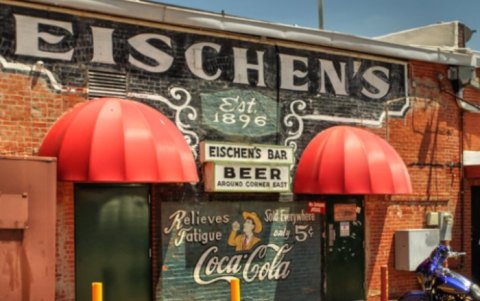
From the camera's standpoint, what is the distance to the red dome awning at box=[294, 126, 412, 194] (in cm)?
1165

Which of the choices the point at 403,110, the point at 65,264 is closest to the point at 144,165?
the point at 65,264

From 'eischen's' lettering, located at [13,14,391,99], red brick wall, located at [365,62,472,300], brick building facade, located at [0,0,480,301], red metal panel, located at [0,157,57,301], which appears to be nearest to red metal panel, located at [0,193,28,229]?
red metal panel, located at [0,157,57,301]

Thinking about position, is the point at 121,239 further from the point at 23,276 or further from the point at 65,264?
the point at 23,276

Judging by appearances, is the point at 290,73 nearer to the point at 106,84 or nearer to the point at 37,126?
the point at 106,84

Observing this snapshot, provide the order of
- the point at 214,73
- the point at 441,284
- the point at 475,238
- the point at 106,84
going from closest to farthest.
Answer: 1. the point at 441,284
2. the point at 106,84
3. the point at 214,73
4. the point at 475,238

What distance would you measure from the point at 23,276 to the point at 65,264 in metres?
1.65

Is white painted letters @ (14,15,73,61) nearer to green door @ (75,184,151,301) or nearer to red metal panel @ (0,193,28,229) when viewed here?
green door @ (75,184,151,301)

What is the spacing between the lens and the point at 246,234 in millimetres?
11672

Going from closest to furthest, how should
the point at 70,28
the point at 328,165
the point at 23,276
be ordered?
the point at 23,276, the point at 70,28, the point at 328,165

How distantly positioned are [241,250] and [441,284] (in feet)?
11.6

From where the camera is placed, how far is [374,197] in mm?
13391

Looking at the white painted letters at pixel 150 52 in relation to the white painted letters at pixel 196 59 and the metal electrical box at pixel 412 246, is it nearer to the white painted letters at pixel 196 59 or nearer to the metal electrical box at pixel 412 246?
the white painted letters at pixel 196 59

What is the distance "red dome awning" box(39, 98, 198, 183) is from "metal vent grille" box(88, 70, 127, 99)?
0.32 metres

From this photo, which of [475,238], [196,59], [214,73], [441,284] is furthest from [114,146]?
[475,238]
